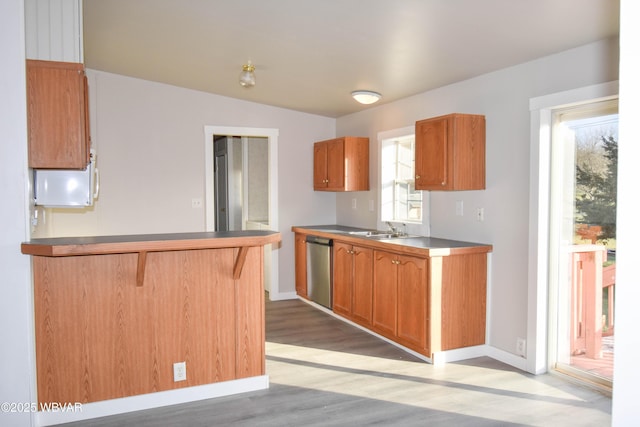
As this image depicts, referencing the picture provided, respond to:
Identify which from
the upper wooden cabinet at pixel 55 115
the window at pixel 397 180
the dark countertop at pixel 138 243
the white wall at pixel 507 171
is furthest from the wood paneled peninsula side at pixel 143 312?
the window at pixel 397 180

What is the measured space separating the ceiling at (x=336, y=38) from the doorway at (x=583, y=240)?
0.61m

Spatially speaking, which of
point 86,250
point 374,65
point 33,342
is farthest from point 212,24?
point 33,342

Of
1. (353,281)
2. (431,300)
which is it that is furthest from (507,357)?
(353,281)

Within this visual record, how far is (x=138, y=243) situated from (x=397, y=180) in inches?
130

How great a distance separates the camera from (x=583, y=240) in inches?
135

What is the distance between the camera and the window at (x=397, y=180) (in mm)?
5188

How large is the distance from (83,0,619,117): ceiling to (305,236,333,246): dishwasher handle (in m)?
1.62

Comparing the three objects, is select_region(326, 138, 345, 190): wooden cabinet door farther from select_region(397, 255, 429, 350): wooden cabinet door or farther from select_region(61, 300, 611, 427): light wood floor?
select_region(61, 300, 611, 427): light wood floor

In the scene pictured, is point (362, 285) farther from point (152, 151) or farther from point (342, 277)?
point (152, 151)

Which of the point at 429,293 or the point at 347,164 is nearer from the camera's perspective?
the point at 429,293

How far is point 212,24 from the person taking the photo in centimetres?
355

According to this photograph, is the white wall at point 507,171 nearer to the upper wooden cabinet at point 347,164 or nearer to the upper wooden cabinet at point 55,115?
the upper wooden cabinet at point 347,164

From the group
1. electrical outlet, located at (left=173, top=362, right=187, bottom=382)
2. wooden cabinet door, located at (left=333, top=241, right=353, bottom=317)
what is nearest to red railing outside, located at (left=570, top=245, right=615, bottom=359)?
wooden cabinet door, located at (left=333, top=241, right=353, bottom=317)

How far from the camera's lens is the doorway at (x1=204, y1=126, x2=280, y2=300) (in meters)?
5.79
